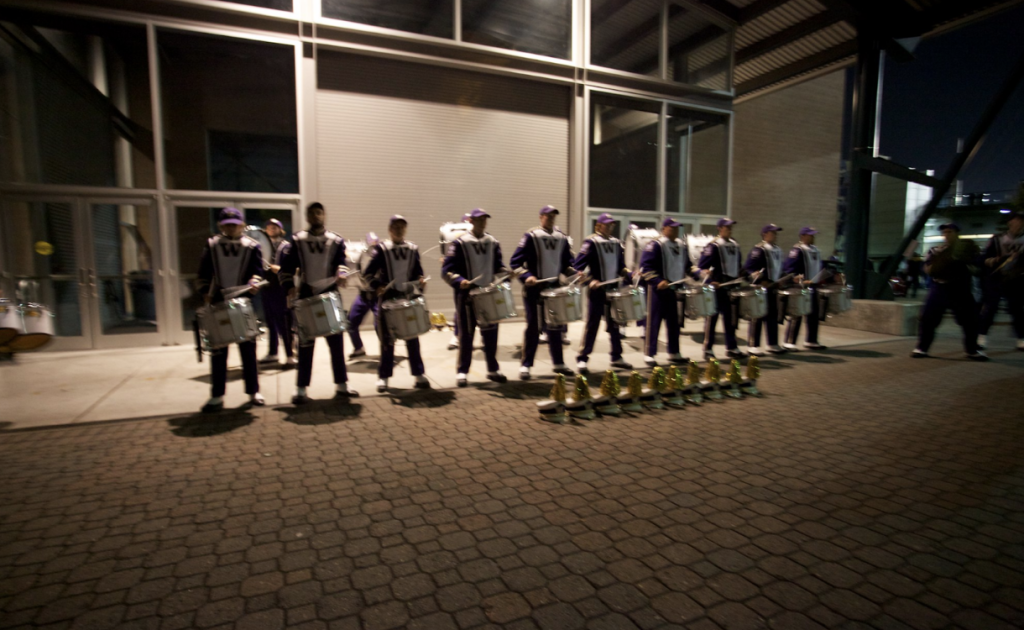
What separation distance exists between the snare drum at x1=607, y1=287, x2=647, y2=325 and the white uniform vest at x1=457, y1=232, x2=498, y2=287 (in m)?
1.65

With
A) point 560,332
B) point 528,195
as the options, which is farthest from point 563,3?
point 560,332

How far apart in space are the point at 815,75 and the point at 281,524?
55.7 ft

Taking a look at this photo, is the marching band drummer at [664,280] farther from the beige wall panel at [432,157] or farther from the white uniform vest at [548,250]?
the beige wall panel at [432,157]

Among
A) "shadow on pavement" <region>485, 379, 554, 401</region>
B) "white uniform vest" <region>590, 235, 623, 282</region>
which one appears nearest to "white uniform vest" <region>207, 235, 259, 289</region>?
"shadow on pavement" <region>485, 379, 554, 401</region>

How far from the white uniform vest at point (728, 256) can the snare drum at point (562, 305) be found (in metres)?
2.90

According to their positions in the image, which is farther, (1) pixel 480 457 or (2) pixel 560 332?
(2) pixel 560 332

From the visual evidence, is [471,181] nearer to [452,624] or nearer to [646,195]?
[646,195]

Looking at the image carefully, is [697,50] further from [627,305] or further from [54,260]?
[54,260]

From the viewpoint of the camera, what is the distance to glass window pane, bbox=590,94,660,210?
13.3 meters

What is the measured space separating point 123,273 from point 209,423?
5.82 metres


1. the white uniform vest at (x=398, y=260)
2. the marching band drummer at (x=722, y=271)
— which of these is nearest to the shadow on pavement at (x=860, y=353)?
the marching band drummer at (x=722, y=271)

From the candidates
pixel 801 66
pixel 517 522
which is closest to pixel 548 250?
pixel 517 522

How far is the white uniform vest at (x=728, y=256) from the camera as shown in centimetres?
790

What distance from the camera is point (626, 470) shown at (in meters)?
3.79
